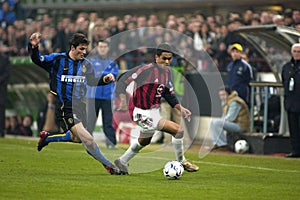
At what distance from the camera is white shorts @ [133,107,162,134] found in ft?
42.4

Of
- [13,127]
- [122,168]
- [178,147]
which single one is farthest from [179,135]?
[13,127]

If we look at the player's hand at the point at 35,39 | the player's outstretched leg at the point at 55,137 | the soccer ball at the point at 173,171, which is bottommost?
the soccer ball at the point at 173,171

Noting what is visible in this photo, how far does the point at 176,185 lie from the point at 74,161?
160 inches

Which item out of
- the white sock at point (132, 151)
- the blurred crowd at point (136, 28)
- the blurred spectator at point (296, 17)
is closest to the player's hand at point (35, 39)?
the white sock at point (132, 151)

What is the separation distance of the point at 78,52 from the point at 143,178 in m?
2.07

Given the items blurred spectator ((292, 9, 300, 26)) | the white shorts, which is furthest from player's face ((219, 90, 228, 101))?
the white shorts

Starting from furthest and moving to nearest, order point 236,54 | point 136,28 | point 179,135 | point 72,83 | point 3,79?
point 136,28
point 3,79
point 236,54
point 179,135
point 72,83

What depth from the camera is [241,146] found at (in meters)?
19.2

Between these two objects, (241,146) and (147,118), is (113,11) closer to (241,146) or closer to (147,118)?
(241,146)

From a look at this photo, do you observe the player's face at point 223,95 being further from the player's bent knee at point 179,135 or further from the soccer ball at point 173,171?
the soccer ball at point 173,171

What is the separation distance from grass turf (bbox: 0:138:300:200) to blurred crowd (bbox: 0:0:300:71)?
14.8ft

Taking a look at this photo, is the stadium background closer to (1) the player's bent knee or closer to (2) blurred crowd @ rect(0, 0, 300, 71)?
(2) blurred crowd @ rect(0, 0, 300, 71)

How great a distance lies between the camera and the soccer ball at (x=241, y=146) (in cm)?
1916

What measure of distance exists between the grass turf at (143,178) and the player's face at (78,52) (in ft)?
5.64
